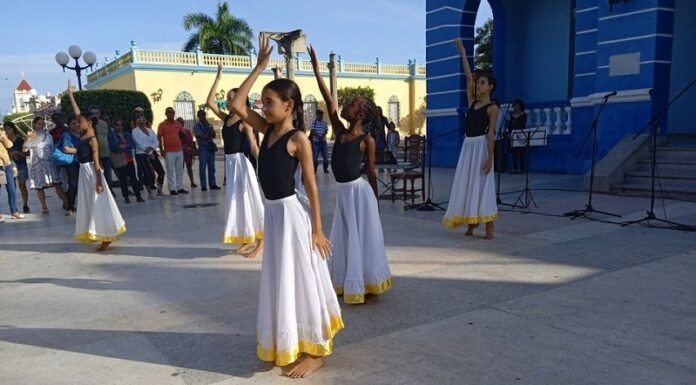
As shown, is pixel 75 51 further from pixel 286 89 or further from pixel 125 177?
pixel 286 89

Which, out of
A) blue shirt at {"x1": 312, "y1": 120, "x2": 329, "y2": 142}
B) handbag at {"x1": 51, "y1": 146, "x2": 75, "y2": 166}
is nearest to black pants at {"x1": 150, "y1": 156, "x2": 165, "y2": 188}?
handbag at {"x1": 51, "y1": 146, "x2": 75, "y2": 166}

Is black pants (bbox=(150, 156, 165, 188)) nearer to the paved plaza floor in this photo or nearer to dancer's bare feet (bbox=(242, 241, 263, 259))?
the paved plaza floor

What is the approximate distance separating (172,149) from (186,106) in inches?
902

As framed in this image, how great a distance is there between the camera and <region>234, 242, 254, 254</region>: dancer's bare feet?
6.30 metres

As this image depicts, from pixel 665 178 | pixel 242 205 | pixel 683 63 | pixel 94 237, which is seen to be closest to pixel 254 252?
pixel 242 205

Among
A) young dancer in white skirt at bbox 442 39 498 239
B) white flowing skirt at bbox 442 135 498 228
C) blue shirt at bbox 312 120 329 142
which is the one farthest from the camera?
blue shirt at bbox 312 120 329 142

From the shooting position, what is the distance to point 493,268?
17.0ft

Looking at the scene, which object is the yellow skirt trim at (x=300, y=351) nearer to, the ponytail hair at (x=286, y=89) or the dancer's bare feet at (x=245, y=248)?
the ponytail hair at (x=286, y=89)

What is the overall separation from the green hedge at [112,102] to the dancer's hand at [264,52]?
88.8 feet

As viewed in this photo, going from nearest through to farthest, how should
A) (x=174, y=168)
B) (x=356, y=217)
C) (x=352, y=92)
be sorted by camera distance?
(x=356, y=217)
(x=174, y=168)
(x=352, y=92)

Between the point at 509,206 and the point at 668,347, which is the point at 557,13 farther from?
the point at 668,347

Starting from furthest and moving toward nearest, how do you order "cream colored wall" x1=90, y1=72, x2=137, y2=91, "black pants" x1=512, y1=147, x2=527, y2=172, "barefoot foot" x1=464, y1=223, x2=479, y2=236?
"cream colored wall" x1=90, y1=72, x2=137, y2=91, "black pants" x1=512, y1=147, x2=527, y2=172, "barefoot foot" x1=464, y1=223, x2=479, y2=236

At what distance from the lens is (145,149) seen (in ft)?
38.3

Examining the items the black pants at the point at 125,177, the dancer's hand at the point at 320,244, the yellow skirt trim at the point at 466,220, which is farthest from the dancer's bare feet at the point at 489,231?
the black pants at the point at 125,177
